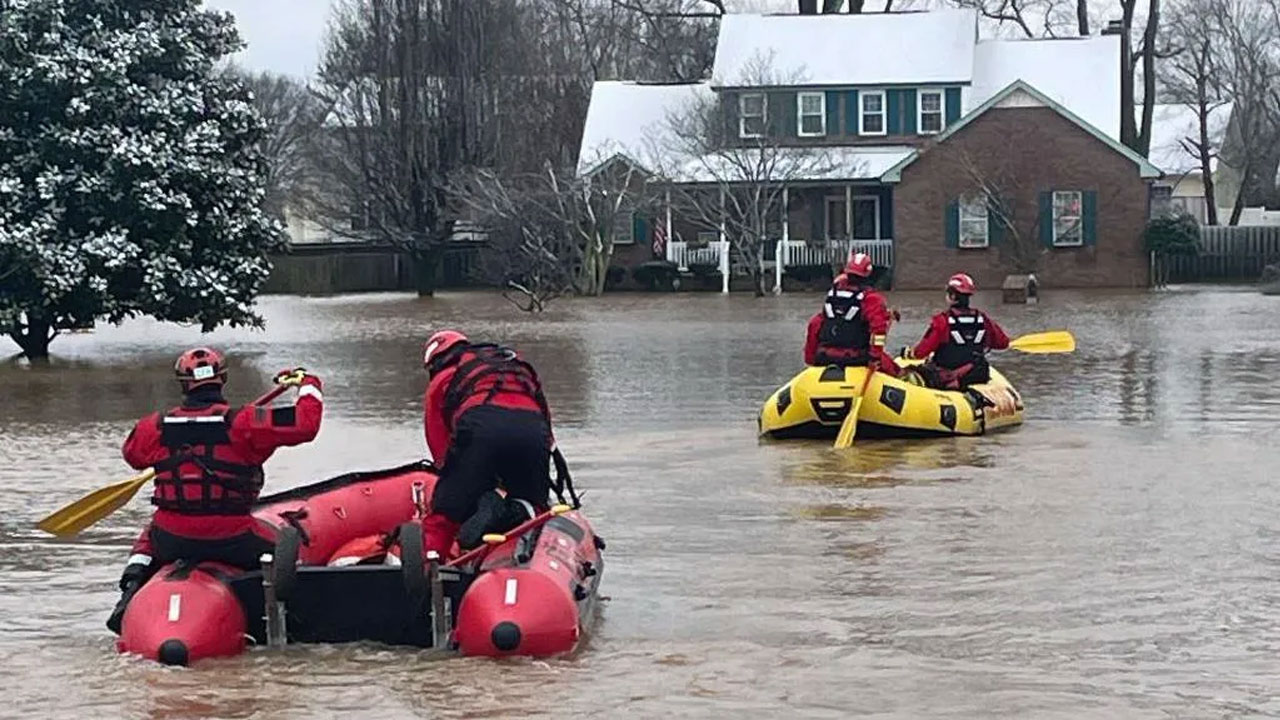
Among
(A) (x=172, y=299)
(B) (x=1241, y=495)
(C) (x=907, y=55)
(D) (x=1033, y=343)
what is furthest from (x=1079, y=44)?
(B) (x=1241, y=495)

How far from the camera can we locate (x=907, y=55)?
54750mm

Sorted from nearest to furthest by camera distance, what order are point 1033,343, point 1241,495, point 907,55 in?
point 1241,495 < point 1033,343 < point 907,55

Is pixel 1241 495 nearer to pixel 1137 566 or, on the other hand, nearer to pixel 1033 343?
pixel 1137 566

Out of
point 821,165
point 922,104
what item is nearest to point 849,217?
point 821,165

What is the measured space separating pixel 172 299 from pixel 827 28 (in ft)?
98.9

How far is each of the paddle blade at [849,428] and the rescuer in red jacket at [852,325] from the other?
431mm

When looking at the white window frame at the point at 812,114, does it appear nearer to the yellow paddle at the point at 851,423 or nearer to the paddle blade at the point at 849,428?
the yellow paddle at the point at 851,423

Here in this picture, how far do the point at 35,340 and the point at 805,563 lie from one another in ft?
69.9

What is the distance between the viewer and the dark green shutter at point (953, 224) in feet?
→ 168

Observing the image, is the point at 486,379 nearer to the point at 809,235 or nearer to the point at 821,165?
the point at 821,165

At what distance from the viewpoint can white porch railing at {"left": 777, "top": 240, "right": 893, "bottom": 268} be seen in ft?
173

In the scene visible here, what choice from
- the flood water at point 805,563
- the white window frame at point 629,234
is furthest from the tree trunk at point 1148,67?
the flood water at point 805,563

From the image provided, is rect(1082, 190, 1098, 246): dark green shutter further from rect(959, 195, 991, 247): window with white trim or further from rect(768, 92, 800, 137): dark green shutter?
rect(768, 92, 800, 137): dark green shutter

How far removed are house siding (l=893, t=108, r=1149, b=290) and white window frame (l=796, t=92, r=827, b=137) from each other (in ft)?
12.2
